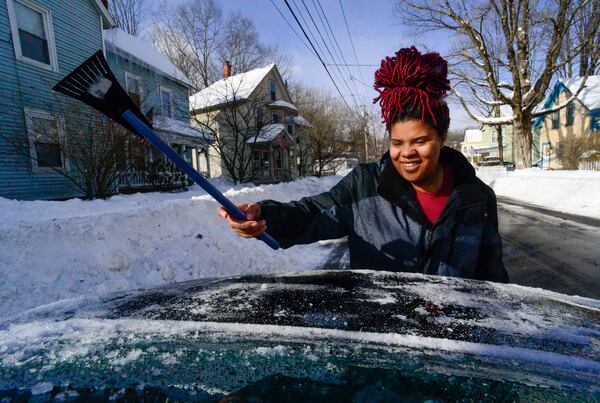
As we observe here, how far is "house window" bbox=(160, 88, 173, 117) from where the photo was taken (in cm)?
1875

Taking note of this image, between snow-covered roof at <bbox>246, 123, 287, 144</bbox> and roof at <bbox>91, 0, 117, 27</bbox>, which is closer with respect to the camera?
roof at <bbox>91, 0, 117, 27</bbox>

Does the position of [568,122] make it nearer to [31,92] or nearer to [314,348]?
[31,92]

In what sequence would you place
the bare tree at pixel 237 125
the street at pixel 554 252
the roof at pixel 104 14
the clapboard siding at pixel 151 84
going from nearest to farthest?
1. the street at pixel 554 252
2. the roof at pixel 104 14
3. the clapboard siding at pixel 151 84
4. the bare tree at pixel 237 125

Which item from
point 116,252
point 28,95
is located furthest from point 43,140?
point 116,252

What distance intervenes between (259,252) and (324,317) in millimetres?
4981

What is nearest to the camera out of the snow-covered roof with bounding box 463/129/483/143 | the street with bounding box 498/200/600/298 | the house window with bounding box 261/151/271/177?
the street with bounding box 498/200/600/298

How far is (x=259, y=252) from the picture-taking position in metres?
5.87

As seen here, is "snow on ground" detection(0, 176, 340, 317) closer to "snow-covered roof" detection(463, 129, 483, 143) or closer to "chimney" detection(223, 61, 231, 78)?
"chimney" detection(223, 61, 231, 78)

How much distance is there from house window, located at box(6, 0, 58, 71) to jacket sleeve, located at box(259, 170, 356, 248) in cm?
1275

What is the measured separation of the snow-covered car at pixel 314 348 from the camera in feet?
2.31

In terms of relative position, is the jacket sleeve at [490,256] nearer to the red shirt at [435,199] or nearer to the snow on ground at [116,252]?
the red shirt at [435,199]

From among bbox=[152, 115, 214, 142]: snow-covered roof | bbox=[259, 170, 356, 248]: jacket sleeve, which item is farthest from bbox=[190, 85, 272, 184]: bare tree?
bbox=[259, 170, 356, 248]: jacket sleeve

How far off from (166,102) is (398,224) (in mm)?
20182

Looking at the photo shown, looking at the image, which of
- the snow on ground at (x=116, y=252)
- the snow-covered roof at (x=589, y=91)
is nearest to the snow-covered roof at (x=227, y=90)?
the snow on ground at (x=116, y=252)
